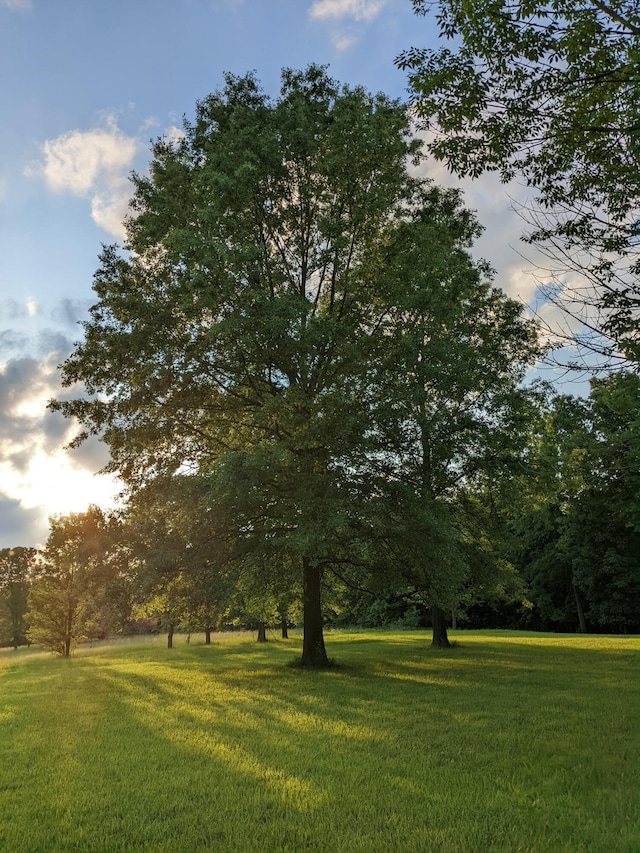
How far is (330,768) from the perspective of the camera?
6691 mm

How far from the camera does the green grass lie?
495cm

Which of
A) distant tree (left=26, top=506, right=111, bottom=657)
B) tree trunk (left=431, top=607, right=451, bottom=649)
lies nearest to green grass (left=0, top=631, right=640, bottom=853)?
tree trunk (left=431, top=607, right=451, bottom=649)

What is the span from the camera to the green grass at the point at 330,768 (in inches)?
195

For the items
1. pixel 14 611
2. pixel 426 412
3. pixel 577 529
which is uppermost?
pixel 426 412

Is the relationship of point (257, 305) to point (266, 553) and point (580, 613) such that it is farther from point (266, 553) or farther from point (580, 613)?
point (580, 613)

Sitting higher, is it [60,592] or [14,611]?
[60,592]

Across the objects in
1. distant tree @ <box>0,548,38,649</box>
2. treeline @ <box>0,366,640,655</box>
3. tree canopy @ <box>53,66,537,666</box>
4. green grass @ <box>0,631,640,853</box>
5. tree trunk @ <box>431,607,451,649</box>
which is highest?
tree canopy @ <box>53,66,537,666</box>

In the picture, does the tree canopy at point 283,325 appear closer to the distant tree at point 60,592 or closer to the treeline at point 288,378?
the treeline at point 288,378

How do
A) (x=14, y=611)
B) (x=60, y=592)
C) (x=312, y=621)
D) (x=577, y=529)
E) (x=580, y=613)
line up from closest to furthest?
(x=312, y=621) → (x=60, y=592) → (x=577, y=529) → (x=580, y=613) → (x=14, y=611)

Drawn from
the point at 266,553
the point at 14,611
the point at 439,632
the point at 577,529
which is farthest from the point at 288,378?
the point at 14,611

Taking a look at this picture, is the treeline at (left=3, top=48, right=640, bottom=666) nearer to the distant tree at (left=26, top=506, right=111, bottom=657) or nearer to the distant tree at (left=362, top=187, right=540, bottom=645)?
the distant tree at (left=362, top=187, right=540, bottom=645)

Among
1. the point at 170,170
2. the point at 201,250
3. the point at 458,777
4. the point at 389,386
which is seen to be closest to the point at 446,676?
the point at 389,386

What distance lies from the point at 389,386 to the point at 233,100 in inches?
462

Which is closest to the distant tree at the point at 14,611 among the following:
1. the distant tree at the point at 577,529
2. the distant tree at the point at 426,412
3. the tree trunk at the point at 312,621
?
the distant tree at the point at 577,529
